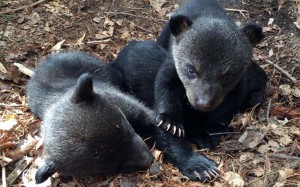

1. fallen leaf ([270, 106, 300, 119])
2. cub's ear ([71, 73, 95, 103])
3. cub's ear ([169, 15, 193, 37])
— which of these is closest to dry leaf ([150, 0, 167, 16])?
cub's ear ([169, 15, 193, 37])

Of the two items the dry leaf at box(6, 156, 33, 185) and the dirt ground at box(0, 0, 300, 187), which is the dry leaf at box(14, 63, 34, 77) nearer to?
the dirt ground at box(0, 0, 300, 187)

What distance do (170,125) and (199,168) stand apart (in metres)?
0.71

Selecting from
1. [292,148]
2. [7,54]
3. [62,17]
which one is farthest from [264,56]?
[7,54]

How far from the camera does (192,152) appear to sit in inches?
247

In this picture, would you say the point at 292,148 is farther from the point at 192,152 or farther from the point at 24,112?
the point at 24,112

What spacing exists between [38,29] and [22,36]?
0.31 metres

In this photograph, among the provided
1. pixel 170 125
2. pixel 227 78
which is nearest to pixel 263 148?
pixel 227 78

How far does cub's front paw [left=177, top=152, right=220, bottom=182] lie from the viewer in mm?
5977

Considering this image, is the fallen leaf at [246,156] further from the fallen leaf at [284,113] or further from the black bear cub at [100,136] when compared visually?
the fallen leaf at [284,113]

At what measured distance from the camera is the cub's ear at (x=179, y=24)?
6355 millimetres

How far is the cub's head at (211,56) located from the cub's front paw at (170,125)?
0.49 m

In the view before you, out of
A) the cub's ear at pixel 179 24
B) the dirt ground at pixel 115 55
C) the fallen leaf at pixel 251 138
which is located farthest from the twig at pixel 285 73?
the cub's ear at pixel 179 24

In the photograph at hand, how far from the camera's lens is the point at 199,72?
235 inches

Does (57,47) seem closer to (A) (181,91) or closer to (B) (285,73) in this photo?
(A) (181,91)
